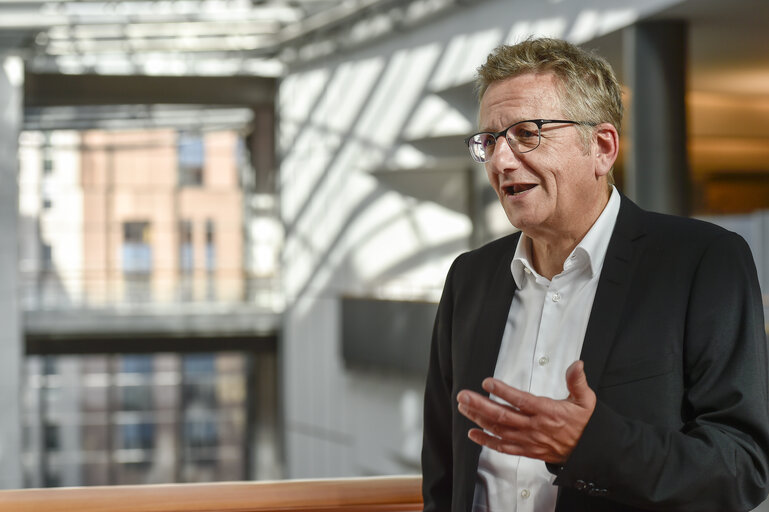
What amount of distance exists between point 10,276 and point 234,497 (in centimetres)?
2133

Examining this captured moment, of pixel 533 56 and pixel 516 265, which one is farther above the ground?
pixel 533 56

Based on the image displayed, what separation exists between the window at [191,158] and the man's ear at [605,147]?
114 ft

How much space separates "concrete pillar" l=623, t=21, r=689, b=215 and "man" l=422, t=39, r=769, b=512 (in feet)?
34.2

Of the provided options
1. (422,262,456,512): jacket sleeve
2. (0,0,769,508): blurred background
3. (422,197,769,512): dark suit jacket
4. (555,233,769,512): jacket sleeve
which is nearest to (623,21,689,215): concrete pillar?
(0,0,769,508): blurred background

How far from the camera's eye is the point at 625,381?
1898 millimetres

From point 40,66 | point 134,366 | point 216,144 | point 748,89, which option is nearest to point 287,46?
point 40,66

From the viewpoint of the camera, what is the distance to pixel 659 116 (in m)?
12.3

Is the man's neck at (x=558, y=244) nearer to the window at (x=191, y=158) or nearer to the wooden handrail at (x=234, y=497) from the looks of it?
the wooden handrail at (x=234, y=497)

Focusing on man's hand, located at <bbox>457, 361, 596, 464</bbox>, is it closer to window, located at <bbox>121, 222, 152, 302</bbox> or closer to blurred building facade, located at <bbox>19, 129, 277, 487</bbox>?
blurred building facade, located at <bbox>19, 129, 277, 487</bbox>

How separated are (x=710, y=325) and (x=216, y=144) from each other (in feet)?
119

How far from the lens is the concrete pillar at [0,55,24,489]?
70.6 feet

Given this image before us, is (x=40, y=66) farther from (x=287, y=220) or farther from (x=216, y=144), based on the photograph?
(x=216, y=144)

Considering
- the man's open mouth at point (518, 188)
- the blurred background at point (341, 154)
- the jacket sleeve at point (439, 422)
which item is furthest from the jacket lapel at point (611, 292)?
the blurred background at point (341, 154)

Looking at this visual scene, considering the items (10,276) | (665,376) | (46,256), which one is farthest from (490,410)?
(46,256)
